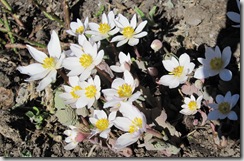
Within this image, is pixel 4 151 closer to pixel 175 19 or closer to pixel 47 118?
pixel 47 118

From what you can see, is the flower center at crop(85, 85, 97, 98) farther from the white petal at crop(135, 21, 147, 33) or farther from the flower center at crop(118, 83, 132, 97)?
the white petal at crop(135, 21, 147, 33)

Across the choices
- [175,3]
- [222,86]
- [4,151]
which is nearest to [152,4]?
[175,3]

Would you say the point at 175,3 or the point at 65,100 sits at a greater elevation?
the point at 175,3

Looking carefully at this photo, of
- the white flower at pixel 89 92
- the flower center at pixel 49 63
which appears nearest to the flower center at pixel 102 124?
the white flower at pixel 89 92

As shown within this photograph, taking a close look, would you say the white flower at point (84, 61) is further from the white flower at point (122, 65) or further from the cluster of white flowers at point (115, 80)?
the white flower at point (122, 65)

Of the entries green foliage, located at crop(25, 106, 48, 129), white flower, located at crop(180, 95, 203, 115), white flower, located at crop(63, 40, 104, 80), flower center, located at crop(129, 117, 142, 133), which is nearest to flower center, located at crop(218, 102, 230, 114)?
white flower, located at crop(180, 95, 203, 115)

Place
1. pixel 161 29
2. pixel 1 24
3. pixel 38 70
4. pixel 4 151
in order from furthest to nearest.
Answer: pixel 1 24, pixel 161 29, pixel 4 151, pixel 38 70
